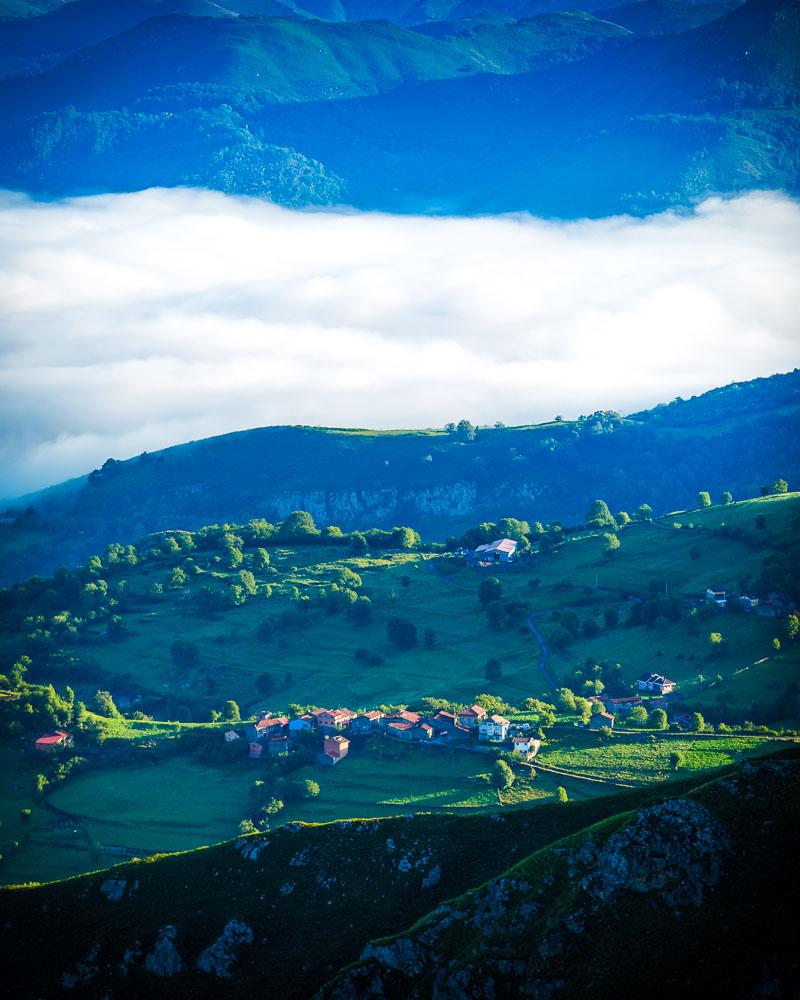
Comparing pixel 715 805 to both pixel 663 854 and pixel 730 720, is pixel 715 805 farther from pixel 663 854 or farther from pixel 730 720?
pixel 730 720

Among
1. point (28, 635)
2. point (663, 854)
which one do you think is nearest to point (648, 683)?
point (663, 854)

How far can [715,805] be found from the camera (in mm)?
54625

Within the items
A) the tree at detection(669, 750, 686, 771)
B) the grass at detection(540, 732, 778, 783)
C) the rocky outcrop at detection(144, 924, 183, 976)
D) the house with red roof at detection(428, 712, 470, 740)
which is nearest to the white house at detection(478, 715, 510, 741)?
the house with red roof at detection(428, 712, 470, 740)

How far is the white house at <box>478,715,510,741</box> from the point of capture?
114625 millimetres

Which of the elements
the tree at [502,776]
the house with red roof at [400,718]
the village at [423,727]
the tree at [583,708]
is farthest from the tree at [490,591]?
the tree at [502,776]

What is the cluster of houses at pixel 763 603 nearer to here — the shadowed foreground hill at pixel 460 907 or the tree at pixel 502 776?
the tree at pixel 502 776

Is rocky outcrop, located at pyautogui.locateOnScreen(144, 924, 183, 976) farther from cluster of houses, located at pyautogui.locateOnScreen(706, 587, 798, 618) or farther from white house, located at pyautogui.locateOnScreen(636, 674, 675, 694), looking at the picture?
cluster of houses, located at pyautogui.locateOnScreen(706, 587, 798, 618)

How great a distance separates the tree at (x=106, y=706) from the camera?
14400 cm

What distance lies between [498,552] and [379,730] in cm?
6324

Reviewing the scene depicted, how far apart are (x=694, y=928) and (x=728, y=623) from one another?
307ft

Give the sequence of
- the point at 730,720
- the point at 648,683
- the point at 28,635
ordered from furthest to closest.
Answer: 1. the point at 28,635
2. the point at 648,683
3. the point at 730,720

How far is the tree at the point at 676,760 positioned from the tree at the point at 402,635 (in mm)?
54872

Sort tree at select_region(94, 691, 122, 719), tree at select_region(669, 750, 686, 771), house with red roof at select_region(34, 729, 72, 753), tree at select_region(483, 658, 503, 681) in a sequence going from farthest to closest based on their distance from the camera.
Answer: tree at select_region(94, 691, 122, 719) < tree at select_region(483, 658, 503, 681) < house with red roof at select_region(34, 729, 72, 753) < tree at select_region(669, 750, 686, 771)

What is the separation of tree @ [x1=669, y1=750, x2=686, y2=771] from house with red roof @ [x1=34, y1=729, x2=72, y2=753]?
6538 cm
